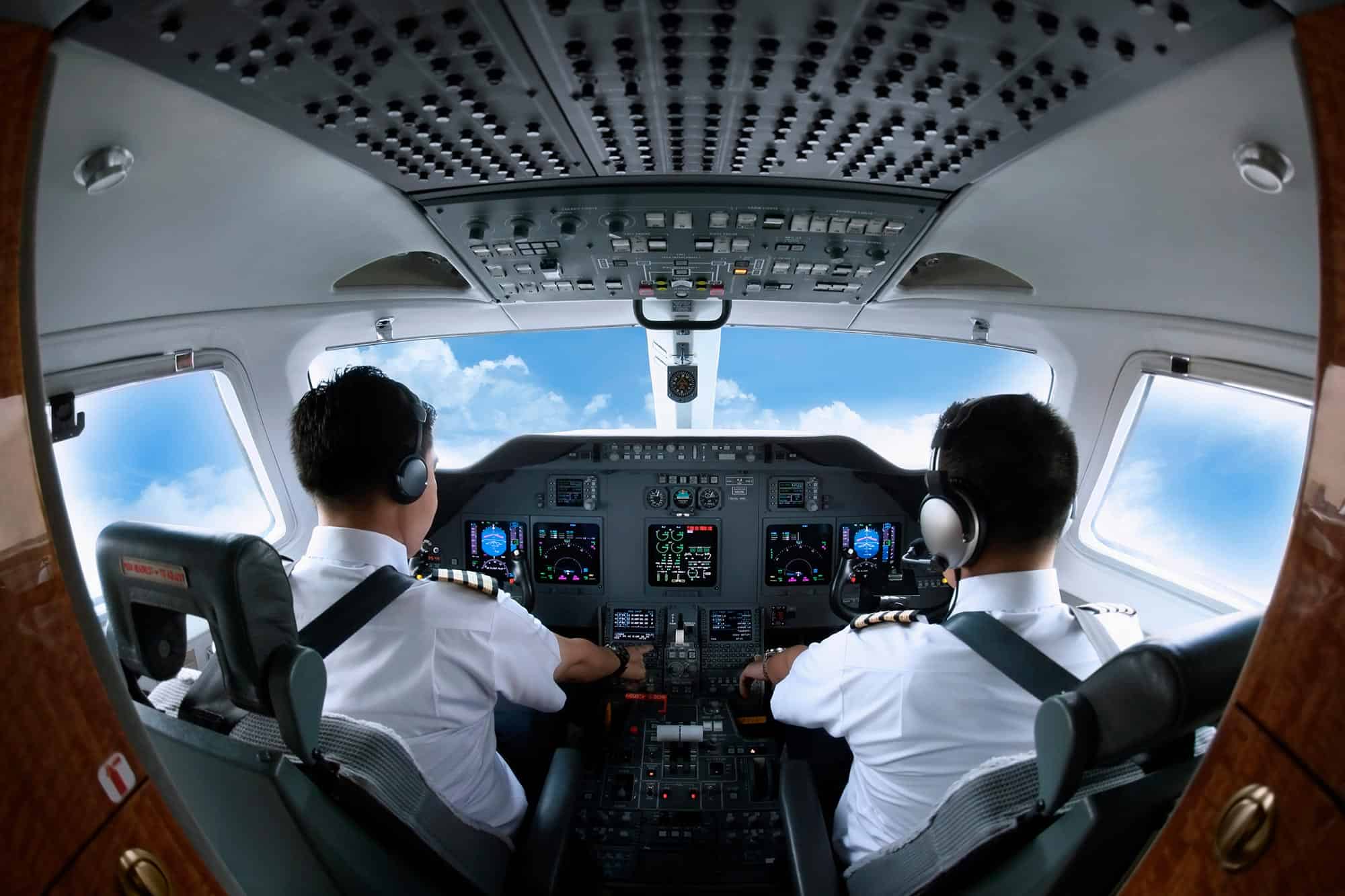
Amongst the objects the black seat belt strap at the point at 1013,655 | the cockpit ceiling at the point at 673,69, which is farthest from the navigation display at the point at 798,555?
the cockpit ceiling at the point at 673,69

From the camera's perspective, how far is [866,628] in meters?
1.62

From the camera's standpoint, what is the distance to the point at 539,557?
11.2 feet

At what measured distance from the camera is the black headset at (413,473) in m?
1.76

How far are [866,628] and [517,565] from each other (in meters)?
1.92

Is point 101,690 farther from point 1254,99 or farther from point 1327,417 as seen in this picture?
point 1254,99

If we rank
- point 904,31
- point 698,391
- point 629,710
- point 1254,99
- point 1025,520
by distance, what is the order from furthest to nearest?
point 698,391 < point 629,710 < point 1025,520 < point 1254,99 < point 904,31

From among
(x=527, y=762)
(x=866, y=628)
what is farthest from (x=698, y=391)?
(x=866, y=628)

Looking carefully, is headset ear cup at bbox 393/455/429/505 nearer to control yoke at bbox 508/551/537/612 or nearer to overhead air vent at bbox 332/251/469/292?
overhead air vent at bbox 332/251/469/292

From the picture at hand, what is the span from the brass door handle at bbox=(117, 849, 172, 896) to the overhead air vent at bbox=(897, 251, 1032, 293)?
2632 millimetres

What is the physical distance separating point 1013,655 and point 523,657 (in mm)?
1188

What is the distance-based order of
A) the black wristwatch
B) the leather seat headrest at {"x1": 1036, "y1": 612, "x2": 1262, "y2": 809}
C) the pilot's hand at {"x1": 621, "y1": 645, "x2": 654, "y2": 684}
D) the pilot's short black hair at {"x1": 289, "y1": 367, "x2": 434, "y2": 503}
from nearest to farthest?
the leather seat headrest at {"x1": 1036, "y1": 612, "x2": 1262, "y2": 809}, the pilot's short black hair at {"x1": 289, "y1": 367, "x2": 434, "y2": 503}, the black wristwatch, the pilot's hand at {"x1": 621, "y1": 645, "x2": 654, "y2": 684}

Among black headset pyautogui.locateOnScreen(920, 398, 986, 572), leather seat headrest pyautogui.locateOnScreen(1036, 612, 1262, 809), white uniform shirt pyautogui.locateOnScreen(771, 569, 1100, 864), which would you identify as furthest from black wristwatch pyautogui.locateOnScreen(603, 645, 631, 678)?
leather seat headrest pyautogui.locateOnScreen(1036, 612, 1262, 809)

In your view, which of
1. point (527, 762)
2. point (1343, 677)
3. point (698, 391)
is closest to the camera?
point (1343, 677)

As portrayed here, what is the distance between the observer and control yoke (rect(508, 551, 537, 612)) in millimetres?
3123
